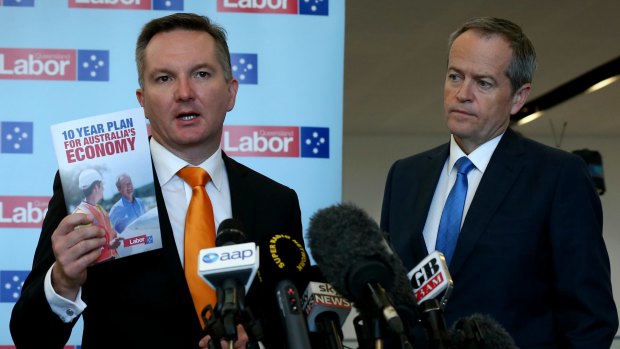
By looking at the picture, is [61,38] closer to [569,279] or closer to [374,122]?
[569,279]

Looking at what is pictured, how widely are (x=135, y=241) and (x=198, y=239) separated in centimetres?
24

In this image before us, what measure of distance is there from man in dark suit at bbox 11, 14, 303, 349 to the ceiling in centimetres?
623

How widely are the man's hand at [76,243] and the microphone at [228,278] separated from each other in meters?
0.43

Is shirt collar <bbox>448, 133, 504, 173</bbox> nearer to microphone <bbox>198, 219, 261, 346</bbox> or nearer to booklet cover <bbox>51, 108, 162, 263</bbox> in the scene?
booklet cover <bbox>51, 108, 162, 263</bbox>

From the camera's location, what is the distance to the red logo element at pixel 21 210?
12.6 feet

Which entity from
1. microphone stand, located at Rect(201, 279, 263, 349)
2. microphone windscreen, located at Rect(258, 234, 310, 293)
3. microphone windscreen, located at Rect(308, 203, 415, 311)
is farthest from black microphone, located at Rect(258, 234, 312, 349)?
microphone stand, located at Rect(201, 279, 263, 349)

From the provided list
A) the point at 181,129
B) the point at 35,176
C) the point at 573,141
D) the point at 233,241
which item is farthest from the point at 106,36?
the point at 573,141

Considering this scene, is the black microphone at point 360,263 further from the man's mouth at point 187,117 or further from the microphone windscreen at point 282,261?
the man's mouth at point 187,117

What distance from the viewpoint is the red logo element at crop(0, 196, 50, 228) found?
3844 millimetres

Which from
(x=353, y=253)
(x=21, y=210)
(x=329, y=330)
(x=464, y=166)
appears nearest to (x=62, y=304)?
(x=329, y=330)

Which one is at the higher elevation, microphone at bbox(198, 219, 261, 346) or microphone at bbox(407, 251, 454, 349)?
microphone at bbox(198, 219, 261, 346)

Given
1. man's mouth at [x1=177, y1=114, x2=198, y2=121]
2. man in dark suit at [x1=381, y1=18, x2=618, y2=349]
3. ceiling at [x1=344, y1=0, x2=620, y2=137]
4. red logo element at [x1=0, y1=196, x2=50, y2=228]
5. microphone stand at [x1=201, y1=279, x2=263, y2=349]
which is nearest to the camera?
microphone stand at [x1=201, y1=279, x2=263, y2=349]

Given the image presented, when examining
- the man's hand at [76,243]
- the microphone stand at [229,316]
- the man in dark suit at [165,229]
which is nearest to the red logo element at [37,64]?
the man in dark suit at [165,229]

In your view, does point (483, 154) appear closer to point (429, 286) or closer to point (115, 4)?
point (429, 286)
